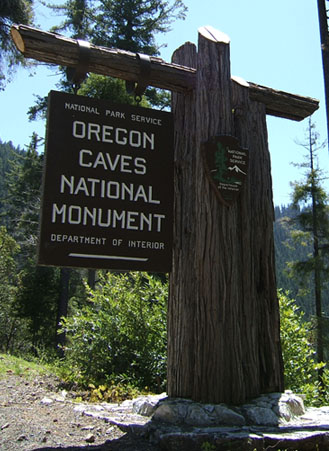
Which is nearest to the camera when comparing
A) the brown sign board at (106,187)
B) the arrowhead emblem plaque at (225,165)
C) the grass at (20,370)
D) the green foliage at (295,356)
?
the brown sign board at (106,187)

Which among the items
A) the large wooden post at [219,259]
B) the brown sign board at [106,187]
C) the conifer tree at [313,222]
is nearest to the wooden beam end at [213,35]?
the large wooden post at [219,259]

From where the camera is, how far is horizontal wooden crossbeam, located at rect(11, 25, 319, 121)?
4098mm

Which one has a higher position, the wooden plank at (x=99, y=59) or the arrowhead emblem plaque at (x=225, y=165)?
the wooden plank at (x=99, y=59)

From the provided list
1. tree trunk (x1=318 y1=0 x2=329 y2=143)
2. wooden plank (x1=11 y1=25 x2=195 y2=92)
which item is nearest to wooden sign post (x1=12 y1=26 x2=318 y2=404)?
wooden plank (x1=11 y1=25 x2=195 y2=92)

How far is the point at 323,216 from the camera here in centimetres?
2019

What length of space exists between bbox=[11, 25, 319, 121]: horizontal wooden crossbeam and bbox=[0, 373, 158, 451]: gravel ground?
10.3 feet

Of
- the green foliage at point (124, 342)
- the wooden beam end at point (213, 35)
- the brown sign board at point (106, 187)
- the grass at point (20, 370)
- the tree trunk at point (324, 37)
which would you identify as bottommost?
the grass at point (20, 370)

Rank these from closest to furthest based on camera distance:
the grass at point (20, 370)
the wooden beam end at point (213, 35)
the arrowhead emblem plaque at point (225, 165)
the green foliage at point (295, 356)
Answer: the arrowhead emblem plaque at point (225, 165), the wooden beam end at point (213, 35), the green foliage at point (295, 356), the grass at point (20, 370)

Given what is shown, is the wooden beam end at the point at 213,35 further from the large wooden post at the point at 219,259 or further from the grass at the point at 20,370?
the grass at the point at 20,370

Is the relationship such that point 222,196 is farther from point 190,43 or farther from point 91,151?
point 190,43

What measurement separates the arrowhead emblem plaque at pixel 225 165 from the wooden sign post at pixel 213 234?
0.05 metres

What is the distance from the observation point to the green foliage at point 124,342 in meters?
6.52

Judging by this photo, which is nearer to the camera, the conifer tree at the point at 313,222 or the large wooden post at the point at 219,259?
the large wooden post at the point at 219,259

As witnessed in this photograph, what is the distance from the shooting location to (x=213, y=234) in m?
4.41
